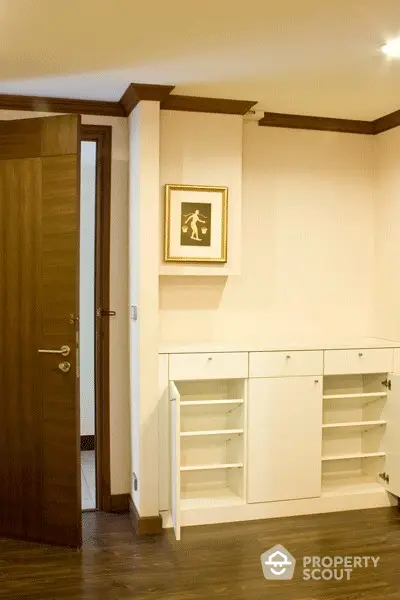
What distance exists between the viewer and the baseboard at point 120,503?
393cm

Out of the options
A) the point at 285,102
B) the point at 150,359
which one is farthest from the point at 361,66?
the point at 150,359

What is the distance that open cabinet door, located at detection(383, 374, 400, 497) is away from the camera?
153 inches

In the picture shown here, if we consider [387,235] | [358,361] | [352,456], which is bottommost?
[352,456]

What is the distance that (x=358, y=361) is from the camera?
3.92 metres

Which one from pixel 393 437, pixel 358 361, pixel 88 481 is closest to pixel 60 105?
pixel 358 361

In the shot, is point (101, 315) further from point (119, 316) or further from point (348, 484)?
point (348, 484)

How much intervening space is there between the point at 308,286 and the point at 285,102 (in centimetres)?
119

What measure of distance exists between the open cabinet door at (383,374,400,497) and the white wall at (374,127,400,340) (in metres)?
0.36

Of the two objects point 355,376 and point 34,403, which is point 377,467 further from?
point 34,403

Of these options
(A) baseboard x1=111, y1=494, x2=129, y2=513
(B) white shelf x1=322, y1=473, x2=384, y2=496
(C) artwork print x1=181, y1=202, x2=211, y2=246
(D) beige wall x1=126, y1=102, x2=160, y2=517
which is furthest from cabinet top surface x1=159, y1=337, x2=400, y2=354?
(A) baseboard x1=111, y1=494, x2=129, y2=513

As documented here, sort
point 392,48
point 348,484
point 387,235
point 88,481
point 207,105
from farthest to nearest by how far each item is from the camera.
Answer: point 88,481 → point 387,235 → point 348,484 → point 207,105 → point 392,48

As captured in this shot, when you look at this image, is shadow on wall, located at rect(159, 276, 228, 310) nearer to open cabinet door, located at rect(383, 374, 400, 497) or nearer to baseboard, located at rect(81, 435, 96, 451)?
open cabinet door, located at rect(383, 374, 400, 497)

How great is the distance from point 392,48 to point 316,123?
4.14ft

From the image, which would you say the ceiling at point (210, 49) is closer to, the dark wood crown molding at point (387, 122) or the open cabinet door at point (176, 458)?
the dark wood crown molding at point (387, 122)
